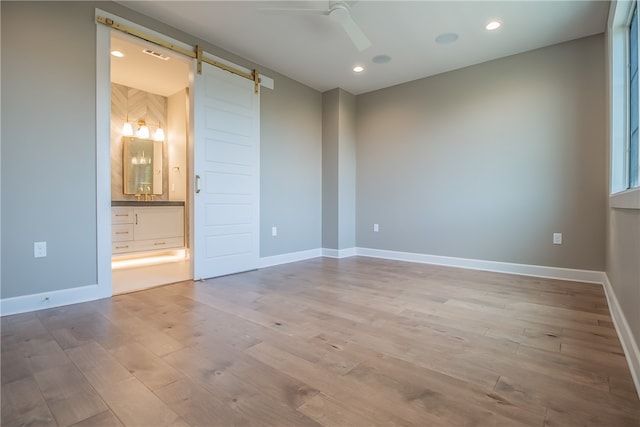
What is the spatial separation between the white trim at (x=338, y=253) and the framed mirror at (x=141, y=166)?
288cm

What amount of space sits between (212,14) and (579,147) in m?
3.87

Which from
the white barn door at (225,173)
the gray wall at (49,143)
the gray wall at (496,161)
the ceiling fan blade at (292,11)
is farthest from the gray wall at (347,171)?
the gray wall at (49,143)

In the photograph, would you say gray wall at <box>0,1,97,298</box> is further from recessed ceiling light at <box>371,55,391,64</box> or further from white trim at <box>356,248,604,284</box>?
white trim at <box>356,248,604,284</box>

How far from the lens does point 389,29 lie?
312 centimetres

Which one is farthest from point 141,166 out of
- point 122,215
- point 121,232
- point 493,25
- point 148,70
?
point 493,25

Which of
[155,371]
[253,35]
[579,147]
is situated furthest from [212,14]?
[579,147]

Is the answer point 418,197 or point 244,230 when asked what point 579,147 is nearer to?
point 418,197

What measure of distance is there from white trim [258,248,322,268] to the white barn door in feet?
0.64

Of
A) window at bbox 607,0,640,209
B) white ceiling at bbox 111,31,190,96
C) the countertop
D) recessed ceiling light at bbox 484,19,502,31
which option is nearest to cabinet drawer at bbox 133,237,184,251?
the countertop

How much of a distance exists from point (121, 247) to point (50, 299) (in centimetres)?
197

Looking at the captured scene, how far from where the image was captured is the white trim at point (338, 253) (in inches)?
187

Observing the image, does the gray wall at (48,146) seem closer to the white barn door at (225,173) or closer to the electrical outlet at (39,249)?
the electrical outlet at (39,249)

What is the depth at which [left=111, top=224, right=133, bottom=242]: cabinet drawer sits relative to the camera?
418 cm

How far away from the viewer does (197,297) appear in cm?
266
